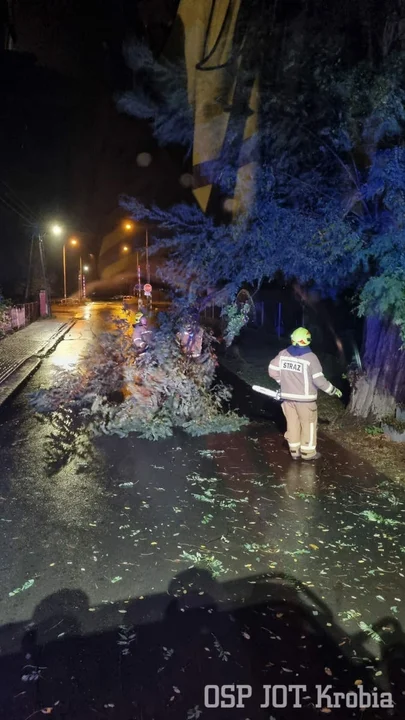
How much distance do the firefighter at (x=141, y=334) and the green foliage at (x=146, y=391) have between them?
0.13 meters

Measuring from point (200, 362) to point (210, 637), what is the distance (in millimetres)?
6072

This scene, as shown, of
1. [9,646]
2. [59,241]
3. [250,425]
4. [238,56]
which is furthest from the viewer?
[59,241]

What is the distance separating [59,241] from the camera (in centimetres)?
5222

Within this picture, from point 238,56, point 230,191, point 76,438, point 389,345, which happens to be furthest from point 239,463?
point 238,56

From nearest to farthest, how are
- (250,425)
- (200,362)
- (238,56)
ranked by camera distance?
(238,56)
(250,425)
(200,362)

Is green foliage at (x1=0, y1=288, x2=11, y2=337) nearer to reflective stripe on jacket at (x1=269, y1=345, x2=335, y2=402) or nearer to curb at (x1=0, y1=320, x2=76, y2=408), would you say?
curb at (x1=0, y1=320, x2=76, y2=408)

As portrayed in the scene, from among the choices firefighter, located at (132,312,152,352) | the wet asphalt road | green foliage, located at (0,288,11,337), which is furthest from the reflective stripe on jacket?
green foliage, located at (0,288,11,337)

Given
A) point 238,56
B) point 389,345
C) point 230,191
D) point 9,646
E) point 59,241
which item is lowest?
point 9,646

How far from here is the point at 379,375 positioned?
7.55 m

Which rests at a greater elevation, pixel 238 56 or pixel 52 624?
pixel 238 56

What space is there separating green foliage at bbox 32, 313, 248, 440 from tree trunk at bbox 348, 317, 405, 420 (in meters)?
1.91

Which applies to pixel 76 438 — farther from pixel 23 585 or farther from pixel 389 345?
pixel 389 345

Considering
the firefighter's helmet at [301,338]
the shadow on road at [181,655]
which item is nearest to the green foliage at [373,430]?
the firefighter's helmet at [301,338]

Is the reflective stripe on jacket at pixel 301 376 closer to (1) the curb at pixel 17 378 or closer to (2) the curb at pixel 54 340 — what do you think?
(1) the curb at pixel 17 378
